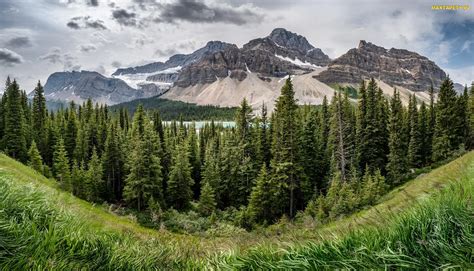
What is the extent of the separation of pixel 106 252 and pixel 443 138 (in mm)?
60671

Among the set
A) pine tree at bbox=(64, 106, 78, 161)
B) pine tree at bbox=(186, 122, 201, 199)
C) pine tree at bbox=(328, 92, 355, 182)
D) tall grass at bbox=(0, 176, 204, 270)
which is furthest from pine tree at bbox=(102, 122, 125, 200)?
tall grass at bbox=(0, 176, 204, 270)

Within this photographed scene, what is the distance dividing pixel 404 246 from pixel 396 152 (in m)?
56.6

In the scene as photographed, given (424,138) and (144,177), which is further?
(424,138)

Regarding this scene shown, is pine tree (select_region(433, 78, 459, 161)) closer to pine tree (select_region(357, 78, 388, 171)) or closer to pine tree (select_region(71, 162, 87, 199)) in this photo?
pine tree (select_region(357, 78, 388, 171))

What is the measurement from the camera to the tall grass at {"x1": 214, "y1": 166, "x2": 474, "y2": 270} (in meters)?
4.37

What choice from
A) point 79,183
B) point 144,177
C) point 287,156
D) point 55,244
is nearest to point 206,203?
point 144,177

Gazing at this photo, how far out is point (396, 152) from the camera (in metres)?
56.1

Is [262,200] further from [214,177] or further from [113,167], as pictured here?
[113,167]

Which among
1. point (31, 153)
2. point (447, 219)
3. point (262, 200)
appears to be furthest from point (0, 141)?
point (447, 219)

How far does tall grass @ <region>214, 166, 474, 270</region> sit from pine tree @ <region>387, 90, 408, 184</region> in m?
49.3

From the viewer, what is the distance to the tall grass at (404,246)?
4375mm

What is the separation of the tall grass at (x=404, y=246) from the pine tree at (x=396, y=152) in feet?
162

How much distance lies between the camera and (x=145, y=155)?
55812mm

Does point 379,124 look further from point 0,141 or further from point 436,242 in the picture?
point 0,141
